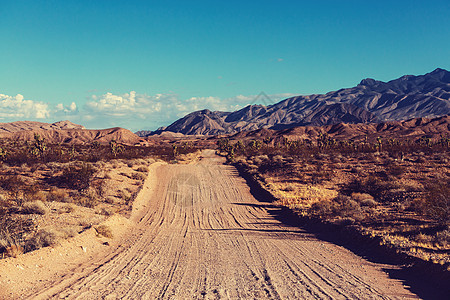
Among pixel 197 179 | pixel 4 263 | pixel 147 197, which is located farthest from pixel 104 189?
Result: pixel 4 263

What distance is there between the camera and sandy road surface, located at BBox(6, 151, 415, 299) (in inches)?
293

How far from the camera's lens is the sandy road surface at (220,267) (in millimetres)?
7434

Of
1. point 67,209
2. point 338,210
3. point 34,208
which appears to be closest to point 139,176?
point 67,209

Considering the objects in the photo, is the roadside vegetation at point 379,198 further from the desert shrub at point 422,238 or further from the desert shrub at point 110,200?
the desert shrub at point 110,200

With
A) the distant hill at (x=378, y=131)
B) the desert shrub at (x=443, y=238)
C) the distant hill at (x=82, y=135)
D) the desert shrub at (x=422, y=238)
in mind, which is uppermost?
the distant hill at (x=378, y=131)

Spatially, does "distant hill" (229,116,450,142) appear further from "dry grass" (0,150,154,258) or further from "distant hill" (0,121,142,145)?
"dry grass" (0,150,154,258)

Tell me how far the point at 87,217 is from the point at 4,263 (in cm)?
596

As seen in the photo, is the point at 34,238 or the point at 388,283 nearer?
the point at 388,283

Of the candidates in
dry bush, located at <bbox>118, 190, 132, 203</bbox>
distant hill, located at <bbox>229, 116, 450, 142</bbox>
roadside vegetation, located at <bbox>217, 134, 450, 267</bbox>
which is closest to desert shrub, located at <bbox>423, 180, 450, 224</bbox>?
roadside vegetation, located at <bbox>217, 134, 450, 267</bbox>

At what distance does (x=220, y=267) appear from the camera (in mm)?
9352

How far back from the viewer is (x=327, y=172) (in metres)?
29.7

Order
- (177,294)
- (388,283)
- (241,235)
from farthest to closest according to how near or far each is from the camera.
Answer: (241,235) → (388,283) → (177,294)

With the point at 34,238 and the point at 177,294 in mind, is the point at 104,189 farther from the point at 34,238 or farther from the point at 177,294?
the point at 177,294

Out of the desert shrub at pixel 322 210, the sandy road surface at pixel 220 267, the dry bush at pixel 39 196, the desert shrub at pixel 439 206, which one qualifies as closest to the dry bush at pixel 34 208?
the dry bush at pixel 39 196
